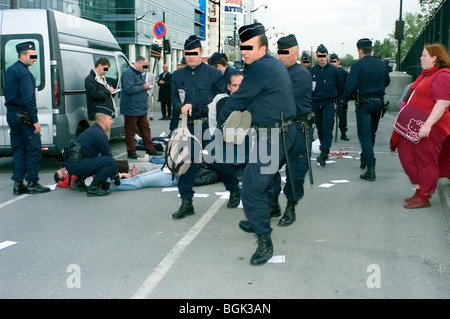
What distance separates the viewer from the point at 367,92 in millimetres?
8328

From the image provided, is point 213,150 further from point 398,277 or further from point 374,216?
point 398,277

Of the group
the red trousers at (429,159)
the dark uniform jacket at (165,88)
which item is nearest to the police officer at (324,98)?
the red trousers at (429,159)

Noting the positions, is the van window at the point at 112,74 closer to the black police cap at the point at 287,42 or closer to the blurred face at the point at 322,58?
the blurred face at the point at 322,58

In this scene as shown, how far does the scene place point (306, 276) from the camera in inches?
173

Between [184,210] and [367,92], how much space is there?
366cm

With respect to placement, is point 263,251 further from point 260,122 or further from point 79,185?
point 79,185

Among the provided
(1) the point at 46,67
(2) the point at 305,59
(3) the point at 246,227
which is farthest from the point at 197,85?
(2) the point at 305,59

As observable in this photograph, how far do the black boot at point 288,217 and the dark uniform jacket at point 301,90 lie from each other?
1006 mm

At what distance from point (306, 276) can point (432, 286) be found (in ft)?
3.12

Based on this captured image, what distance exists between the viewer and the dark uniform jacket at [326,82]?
9883 millimetres

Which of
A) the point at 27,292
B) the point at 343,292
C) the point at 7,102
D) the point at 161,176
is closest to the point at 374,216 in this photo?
the point at 343,292

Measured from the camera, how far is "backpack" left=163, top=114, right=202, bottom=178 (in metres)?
6.22

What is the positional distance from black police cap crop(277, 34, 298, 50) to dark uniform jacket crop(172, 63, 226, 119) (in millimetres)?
835
